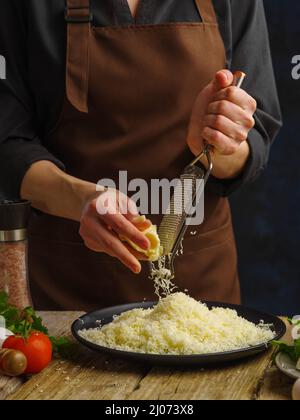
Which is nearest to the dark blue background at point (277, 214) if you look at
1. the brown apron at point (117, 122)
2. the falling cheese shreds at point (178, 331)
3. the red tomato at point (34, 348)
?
the brown apron at point (117, 122)

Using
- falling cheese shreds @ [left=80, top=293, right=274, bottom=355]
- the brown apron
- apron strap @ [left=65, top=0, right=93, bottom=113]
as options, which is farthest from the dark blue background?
falling cheese shreds @ [left=80, top=293, right=274, bottom=355]

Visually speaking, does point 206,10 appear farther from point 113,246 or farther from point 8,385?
point 8,385

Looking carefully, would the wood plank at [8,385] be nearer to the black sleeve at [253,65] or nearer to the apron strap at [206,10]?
the black sleeve at [253,65]

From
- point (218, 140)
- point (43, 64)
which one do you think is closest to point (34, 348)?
point (218, 140)

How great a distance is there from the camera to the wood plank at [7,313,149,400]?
59.5 inches

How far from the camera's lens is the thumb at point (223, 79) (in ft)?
6.47

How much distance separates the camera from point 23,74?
2.33 m

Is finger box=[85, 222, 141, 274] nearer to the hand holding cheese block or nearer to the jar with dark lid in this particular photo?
the hand holding cheese block

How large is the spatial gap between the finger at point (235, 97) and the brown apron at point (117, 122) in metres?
0.28

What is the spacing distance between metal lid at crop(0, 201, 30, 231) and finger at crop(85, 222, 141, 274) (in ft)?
0.53

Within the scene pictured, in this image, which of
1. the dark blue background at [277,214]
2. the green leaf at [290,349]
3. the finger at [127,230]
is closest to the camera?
the green leaf at [290,349]

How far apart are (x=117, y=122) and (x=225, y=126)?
382mm

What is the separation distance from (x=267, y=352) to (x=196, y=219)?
70 centimetres
